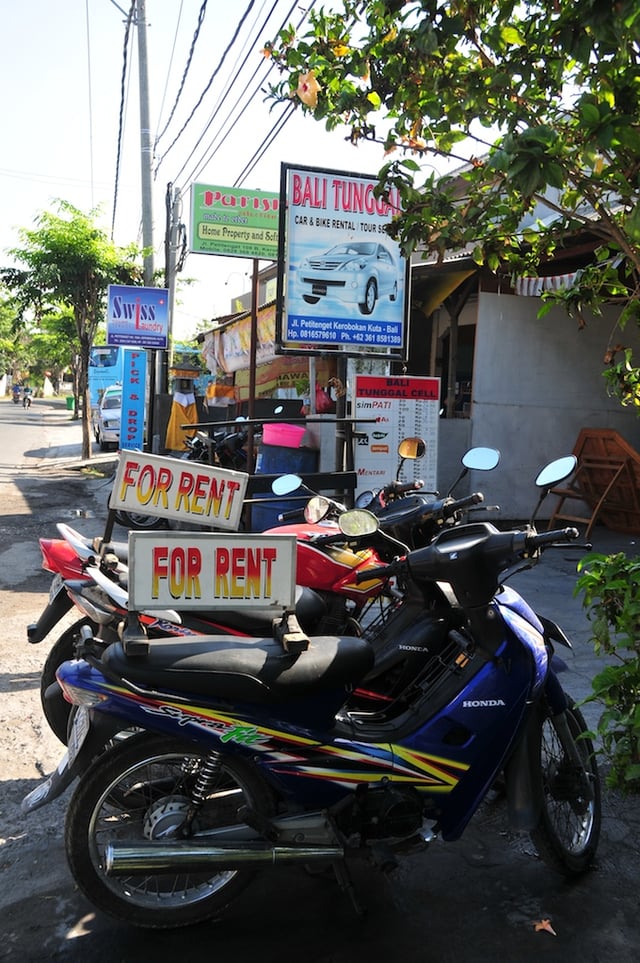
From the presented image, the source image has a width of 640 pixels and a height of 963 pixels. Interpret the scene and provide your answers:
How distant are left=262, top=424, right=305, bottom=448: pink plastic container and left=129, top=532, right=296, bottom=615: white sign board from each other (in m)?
6.14

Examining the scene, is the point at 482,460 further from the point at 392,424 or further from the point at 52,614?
the point at 392,424

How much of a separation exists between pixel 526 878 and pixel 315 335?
5.04 metres

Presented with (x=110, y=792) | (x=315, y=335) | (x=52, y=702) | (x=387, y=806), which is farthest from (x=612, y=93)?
(x=315, y=335)

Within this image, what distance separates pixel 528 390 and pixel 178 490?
290 inches

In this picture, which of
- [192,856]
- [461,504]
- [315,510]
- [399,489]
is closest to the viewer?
[192,856]

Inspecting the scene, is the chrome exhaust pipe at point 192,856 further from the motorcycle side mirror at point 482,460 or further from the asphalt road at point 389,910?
the motorcycle side mirror at point 482,460

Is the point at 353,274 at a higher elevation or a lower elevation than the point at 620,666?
higher

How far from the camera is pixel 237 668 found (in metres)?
2.31

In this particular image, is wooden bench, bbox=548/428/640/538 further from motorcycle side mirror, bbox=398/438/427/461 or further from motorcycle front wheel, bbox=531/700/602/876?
motorcycle front wheel, bbox=531/700/602/876

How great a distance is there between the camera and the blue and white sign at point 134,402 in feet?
→ 56.3

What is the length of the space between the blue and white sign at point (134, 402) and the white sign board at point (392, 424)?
10895mm

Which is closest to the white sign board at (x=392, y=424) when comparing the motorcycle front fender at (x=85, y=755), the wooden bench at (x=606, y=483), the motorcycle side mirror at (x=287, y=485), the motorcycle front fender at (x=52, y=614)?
the wooden bench at (x=606, y=483)

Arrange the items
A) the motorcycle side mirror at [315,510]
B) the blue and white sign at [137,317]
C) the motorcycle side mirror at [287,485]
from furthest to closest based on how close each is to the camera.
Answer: the blue and white sign at [137,317] < the motorcycle side mirror at [287,485] < the motorcycle side mirror at [315,510]

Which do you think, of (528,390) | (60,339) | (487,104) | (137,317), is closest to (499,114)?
(487,104)
